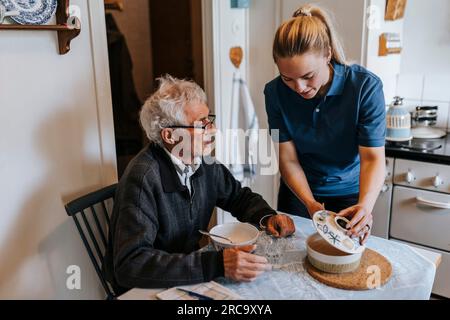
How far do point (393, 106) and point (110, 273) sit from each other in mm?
1605

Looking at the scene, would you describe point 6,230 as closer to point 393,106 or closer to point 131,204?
point 131,204

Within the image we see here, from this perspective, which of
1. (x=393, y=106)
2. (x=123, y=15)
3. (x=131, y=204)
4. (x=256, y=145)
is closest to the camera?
(x=131, y=204)

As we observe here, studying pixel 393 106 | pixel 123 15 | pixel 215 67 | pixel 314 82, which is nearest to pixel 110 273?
pixel 314 82

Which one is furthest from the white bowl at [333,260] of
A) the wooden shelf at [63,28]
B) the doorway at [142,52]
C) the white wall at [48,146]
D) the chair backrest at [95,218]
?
the doorway at [142,52]

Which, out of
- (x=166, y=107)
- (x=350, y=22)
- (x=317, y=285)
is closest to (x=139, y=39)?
(x=350, y=22)

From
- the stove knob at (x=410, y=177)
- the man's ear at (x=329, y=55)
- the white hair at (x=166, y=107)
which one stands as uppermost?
the man's ear at (x=329, y=55)

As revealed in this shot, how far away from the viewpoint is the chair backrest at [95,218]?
1.56 m

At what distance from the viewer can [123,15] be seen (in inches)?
128

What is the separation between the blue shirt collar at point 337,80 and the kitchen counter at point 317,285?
21.7 inches

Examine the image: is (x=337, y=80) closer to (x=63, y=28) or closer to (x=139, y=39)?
(x=63, y=28)

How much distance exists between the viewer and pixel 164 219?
137cm

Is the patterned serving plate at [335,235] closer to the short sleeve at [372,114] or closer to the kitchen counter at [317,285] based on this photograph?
the kitchen counter at [317,285]

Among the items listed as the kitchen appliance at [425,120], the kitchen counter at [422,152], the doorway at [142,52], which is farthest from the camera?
the doorway at [142,52]

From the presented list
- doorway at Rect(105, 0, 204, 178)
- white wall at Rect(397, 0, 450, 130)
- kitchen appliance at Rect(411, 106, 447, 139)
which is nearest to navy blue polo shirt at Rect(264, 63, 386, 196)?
kitchen appliance at Rect(411, 106, 447, 139)
